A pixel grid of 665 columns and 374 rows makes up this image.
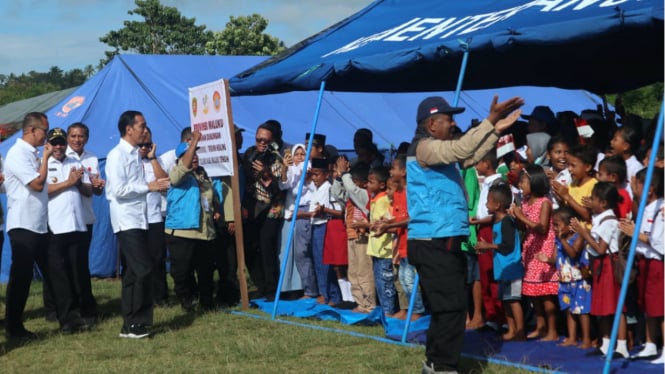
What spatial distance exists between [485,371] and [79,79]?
93.7 meters

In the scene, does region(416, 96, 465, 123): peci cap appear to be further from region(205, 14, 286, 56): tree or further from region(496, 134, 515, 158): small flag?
region(205, 14, 286, 56): tree

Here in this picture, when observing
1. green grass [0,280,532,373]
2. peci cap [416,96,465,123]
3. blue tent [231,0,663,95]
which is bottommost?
green grass [0,280,532,373]

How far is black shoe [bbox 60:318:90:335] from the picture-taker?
9.26 meters

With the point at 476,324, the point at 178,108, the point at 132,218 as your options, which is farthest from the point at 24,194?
the point at 178,108

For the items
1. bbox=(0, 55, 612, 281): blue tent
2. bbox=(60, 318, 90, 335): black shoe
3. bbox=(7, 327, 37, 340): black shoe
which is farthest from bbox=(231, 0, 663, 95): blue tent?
bbox=(0, 55, 612, 281): blue tent

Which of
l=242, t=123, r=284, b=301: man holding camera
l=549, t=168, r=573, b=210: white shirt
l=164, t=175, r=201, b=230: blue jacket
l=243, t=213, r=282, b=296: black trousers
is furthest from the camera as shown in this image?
l=243, t=213, r=282, b=296: black trousers

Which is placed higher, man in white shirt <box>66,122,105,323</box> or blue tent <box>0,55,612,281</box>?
blue tent <box>0,55,612,281</box>

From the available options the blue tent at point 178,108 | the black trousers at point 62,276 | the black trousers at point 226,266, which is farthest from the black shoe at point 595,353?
the blue tent at point 178,108

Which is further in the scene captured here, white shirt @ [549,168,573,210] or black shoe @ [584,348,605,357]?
white shirt @ [549,168,573,210]

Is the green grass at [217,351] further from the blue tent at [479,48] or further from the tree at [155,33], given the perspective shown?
the tree at [155,33]

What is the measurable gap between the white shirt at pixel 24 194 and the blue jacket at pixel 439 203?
3.95 m

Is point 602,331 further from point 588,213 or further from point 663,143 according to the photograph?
point 663,143

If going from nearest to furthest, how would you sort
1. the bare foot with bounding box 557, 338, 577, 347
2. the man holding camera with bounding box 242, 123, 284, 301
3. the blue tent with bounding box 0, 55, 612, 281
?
the bare foot with bounding box 557, 338, 577, 347 → the man holding camera with bounding box 242, 123, 284, 301 → the blue tent with bounding box 0, 55, 612, 281

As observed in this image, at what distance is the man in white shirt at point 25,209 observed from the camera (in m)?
8.74
